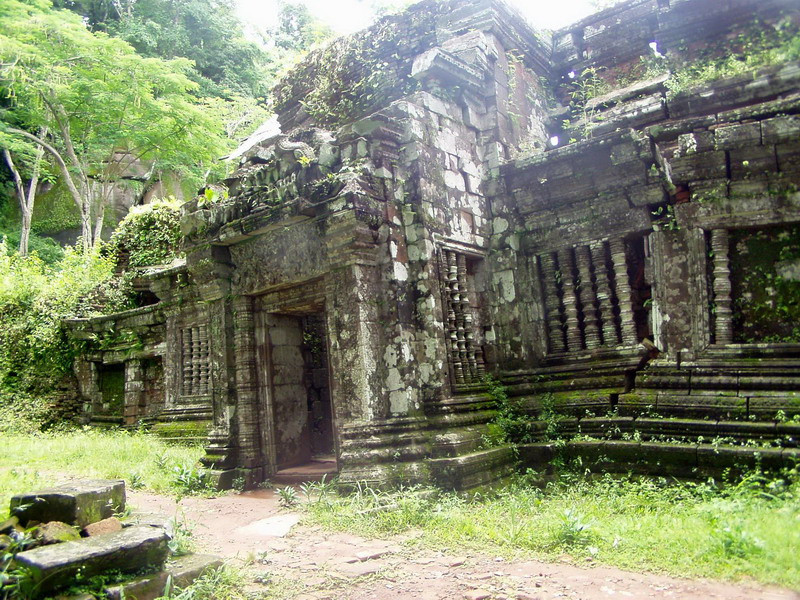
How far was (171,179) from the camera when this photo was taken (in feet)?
82.7

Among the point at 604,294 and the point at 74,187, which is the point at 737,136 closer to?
the point at 604,294

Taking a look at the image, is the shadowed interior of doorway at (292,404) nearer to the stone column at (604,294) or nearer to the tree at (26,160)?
the stone column at (604,294)

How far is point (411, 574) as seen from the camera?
425 cm

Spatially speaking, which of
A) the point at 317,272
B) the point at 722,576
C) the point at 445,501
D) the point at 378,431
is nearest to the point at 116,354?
the point at 317,272

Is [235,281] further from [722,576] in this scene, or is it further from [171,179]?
[171,179]

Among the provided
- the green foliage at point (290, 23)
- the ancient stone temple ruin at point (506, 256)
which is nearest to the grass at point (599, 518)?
the ancient stone temple ruin at point (506, 256)

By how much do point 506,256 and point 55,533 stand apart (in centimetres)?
578

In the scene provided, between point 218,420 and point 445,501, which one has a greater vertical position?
point 218,420

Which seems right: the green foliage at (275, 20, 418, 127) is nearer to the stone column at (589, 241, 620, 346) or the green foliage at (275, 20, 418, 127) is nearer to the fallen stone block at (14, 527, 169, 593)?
the stone column at (589, 241, 620, 346)

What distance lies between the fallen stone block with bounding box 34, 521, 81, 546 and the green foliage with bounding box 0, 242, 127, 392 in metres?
11.6

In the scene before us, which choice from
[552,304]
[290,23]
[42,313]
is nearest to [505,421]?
[552,304]

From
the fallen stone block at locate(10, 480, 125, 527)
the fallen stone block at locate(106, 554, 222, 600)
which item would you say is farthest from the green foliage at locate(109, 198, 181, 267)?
the fallen stone block at locate(106, 554, 222, 600)

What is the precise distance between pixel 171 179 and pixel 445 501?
23.0m

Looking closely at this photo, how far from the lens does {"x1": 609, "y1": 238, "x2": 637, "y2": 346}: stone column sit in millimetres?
6965
